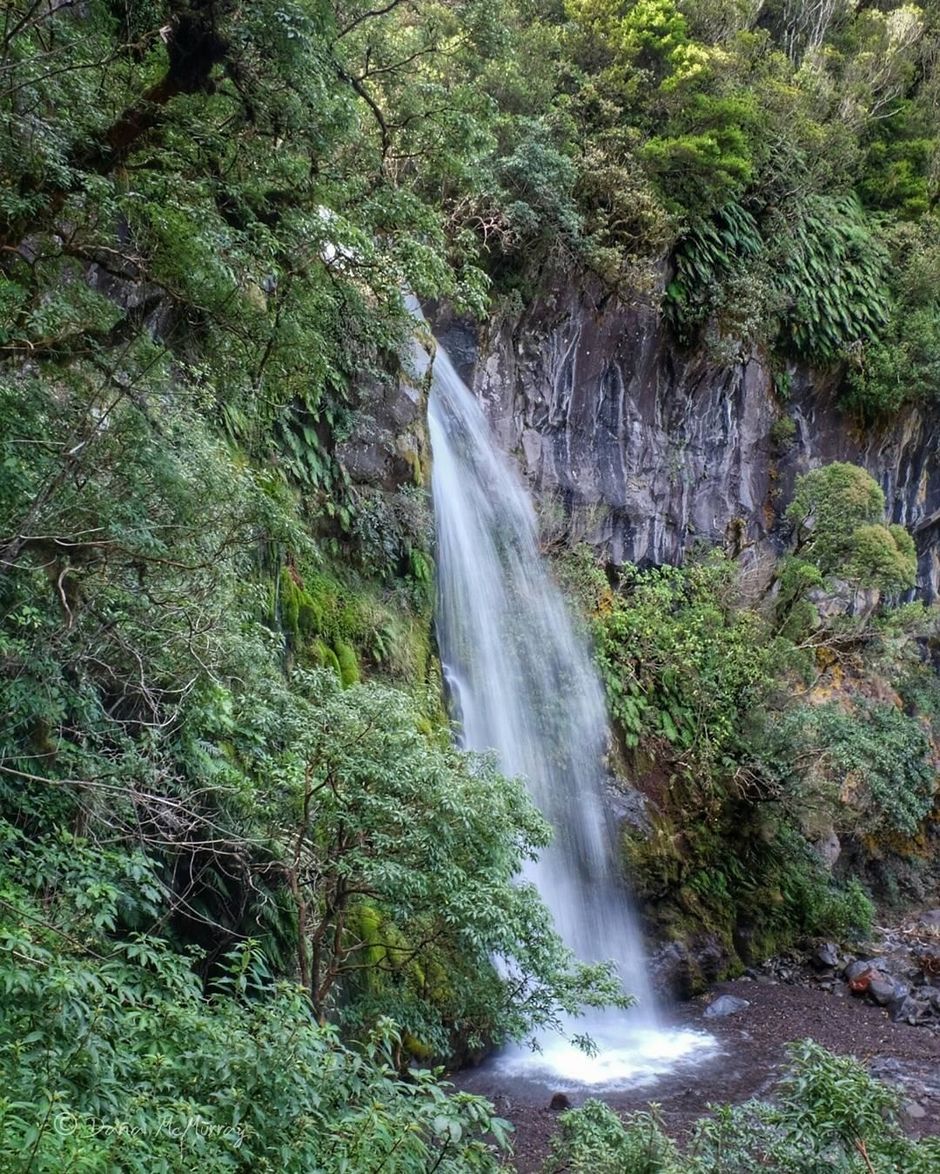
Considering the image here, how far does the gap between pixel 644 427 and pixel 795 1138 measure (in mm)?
13455

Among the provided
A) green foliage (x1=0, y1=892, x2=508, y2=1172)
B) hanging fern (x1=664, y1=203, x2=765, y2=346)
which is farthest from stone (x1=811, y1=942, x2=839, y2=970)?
green foliage (x1=0, y1=892, x2=508, y2=1172)

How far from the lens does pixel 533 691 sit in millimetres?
11852

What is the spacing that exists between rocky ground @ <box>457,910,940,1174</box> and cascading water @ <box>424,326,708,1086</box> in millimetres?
659

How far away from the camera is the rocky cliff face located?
14250 millimetres

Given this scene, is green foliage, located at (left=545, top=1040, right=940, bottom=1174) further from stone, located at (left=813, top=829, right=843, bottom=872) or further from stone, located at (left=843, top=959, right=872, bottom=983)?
stone, located at (left=813, top=829, right=843, bottom=872)

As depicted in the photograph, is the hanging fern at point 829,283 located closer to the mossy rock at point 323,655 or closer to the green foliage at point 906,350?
the green foliage at point 906,350

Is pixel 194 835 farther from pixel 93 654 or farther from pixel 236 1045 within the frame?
pixel 236 1045

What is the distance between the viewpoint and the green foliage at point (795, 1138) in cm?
378

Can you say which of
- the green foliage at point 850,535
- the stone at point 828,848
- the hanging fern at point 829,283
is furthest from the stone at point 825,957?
the hanging fern at point 829,283

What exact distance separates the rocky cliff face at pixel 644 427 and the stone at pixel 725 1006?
6.96m

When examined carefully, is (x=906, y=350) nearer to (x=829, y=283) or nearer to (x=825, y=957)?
(x=829, y=283)

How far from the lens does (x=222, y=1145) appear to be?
316 cm

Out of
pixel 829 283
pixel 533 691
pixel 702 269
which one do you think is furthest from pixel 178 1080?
pixel 829 283

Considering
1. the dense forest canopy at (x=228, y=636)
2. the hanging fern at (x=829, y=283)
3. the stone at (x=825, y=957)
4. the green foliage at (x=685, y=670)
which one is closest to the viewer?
the dense forest canopy at (x=228, y=636)
